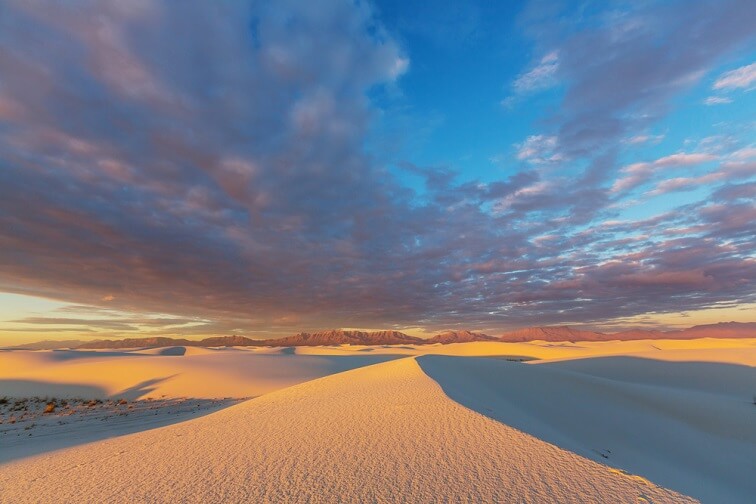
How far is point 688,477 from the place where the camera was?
688 centimetres

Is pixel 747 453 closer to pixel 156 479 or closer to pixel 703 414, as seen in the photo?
pixel 703 414

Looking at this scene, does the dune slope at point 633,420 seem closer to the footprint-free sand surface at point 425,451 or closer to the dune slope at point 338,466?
the footprint-free sand surface at point 425,451

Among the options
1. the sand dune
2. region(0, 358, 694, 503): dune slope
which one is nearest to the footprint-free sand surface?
region(0, 358, 694, 503): dune slope

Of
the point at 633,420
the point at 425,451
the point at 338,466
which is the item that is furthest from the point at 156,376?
the point at 633,420

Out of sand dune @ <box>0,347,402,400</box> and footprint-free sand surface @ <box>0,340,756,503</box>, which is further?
sand dune @ <box>0,347,402,400</box>

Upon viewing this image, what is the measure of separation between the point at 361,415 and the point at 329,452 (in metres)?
1.86

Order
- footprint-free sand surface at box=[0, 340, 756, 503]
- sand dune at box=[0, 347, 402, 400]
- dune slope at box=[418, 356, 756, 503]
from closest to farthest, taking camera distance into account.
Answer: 1. footprint-free sand surface at box=[0, 340, 756, 503]
2. dune slope at box=[418, 356, 756, 503]
3. sand dune at box=[0, 347, 402, 400]

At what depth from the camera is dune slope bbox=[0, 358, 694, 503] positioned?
4059mm

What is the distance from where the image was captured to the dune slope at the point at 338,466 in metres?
4.06

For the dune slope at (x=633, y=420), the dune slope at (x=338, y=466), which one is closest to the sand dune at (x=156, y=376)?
the dune slope at (x=633, y=420)

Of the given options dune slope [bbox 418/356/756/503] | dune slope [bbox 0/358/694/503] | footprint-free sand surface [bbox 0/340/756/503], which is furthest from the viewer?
dune slope [bbox 418/356/756/503]

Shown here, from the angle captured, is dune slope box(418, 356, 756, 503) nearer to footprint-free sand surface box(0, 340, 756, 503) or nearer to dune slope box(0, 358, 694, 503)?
footprint-free sand surface box(0, 340, 756, 503)

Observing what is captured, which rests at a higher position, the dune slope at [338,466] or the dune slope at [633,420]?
the dune slope at [338,466]

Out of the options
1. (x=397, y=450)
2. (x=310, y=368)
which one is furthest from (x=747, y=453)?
(x=310, y=368)
